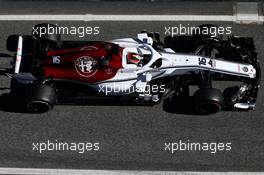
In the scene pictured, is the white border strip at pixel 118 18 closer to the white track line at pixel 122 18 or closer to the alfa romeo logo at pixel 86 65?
the white track line at pixel 122 18

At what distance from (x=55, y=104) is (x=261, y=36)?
18.0 ft

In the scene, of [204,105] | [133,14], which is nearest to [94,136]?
[204,105]

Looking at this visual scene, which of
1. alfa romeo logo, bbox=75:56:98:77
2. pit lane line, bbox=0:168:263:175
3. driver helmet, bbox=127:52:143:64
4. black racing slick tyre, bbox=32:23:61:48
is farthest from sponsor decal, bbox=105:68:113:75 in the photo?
pit lane line, bbox=0:168:263:175

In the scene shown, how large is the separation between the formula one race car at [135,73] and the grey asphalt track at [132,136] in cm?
41

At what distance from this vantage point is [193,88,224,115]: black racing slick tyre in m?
15.2

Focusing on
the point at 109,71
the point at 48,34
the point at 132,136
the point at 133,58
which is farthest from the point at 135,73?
the point at 48,34

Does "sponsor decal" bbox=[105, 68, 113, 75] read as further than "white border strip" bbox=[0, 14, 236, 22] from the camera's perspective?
No

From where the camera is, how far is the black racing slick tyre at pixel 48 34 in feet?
53.3

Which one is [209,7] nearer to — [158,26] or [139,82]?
[158,26]

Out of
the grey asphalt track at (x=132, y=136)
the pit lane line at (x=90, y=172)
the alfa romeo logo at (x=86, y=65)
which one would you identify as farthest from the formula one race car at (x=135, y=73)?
the pit lane line at (x=90, y=172)

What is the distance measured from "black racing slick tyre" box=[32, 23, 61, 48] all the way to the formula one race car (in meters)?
0.05

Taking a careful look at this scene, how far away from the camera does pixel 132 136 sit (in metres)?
15.7

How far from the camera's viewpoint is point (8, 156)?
51.1ft

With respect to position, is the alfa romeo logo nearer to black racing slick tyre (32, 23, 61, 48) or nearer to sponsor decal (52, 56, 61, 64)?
sponsor decal (52, 56, 61, 64)
